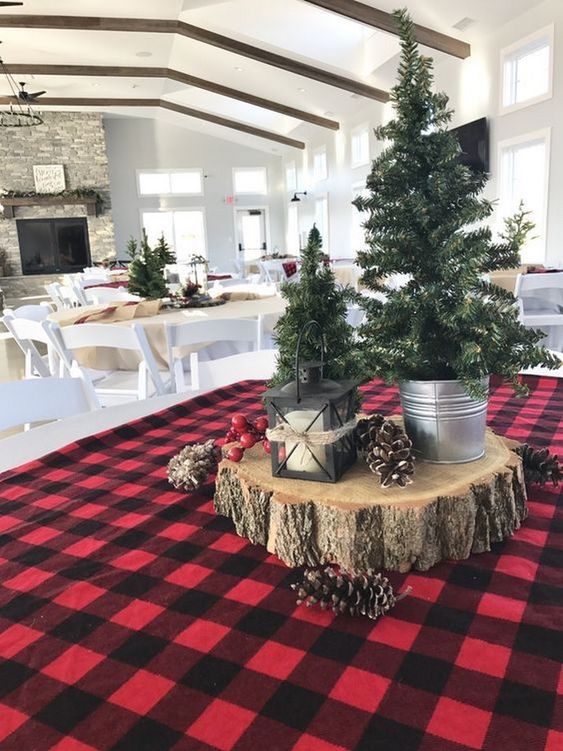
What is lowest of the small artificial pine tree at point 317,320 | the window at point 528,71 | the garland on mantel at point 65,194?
the small artificial pine tree at point 317,320

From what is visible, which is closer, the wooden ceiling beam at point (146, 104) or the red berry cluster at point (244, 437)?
the red berry cluster at point (244, 437)

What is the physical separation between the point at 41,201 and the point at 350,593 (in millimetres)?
14425

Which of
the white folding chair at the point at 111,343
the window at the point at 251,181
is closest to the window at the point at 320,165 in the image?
the window at the point at 251,181

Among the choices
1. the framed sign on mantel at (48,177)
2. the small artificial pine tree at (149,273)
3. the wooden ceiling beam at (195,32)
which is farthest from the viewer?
the framed sign on mantel at (48,177)

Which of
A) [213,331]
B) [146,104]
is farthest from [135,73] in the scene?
[213,331]

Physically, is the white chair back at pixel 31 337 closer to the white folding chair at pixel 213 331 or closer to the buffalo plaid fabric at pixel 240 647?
the white folding chair at pixel 213 331

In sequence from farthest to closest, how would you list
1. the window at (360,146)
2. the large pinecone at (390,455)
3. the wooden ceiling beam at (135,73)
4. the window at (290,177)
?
the window at (290,177) → the window at (360,146) → the wooden ceiling beam at (135,73) → the large pinecone at (390,455)

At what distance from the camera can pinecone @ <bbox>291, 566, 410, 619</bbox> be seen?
0.65 m

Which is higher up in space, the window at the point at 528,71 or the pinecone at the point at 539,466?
the window at the point at 528,71

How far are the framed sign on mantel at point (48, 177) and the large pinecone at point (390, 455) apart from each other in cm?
1441

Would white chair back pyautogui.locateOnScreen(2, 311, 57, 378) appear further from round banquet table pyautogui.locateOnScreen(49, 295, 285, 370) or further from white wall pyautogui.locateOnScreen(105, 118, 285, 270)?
white wall pyautogui.locateOnScreen(105, 118, 285, 270)

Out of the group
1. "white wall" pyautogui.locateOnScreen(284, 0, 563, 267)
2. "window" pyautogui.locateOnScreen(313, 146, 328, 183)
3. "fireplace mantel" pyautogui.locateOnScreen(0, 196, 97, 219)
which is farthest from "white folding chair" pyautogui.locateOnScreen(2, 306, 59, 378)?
"fireplace mantel" pyautogui.locateOnScreen(0, 196, 97, 219)

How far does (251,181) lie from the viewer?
15.7 metres

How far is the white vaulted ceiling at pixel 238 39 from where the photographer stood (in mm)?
7004
